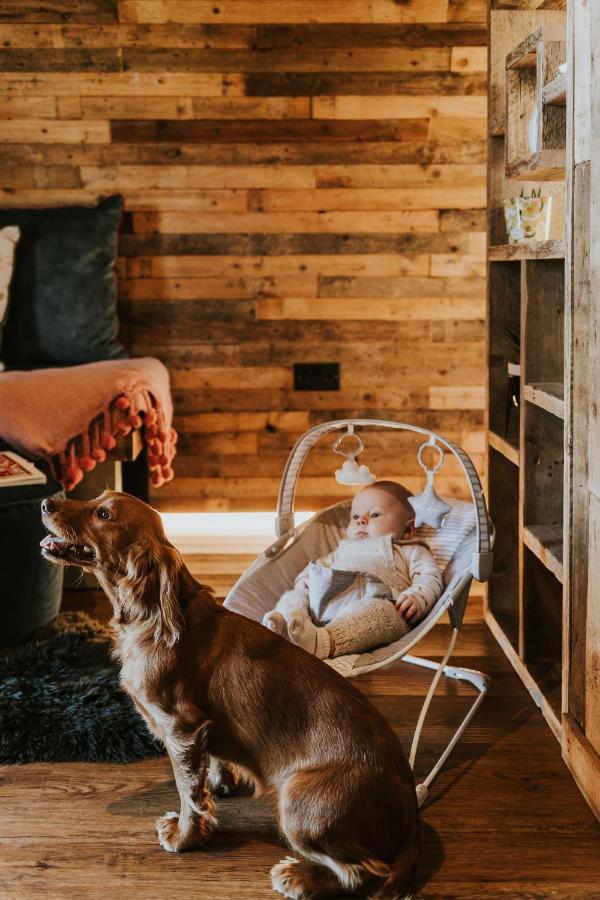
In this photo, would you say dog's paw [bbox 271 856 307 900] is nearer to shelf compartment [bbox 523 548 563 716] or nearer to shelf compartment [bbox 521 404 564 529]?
shelf compartment [bbox 523 548 563 716]

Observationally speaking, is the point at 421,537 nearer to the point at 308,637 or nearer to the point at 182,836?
the point at 308,637

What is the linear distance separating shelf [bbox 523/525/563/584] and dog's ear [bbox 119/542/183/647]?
94cm

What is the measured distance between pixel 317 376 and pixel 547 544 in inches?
68.2

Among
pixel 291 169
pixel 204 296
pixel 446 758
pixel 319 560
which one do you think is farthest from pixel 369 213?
pixel 446 758

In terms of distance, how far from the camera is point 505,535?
3006 millimetres

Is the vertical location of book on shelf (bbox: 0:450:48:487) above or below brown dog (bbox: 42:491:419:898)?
above

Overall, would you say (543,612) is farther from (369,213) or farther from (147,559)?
(369,213)

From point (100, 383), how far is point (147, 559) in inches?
59.1

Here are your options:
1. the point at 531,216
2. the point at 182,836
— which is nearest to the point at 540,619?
the point at 531,216

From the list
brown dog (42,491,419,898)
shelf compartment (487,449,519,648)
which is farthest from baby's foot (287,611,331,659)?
shelf compartment (487,449,519,648)

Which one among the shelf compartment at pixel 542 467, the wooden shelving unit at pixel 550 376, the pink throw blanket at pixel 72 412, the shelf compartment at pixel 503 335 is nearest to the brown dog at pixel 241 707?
the wooden shelving unit at pixel 550 376

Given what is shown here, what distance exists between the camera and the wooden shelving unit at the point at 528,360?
7.75 ft

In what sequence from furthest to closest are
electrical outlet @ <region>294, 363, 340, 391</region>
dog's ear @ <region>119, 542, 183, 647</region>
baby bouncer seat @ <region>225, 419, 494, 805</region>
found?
electrical outlet @ <region>294, 363, 340, 391</region>, baby bouncer seat @ <region>225, 419, 494, 805</region>, dog's ear @ <region>119, 542, 183, 647</region>

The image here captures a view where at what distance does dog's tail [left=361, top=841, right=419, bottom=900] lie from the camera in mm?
1676
